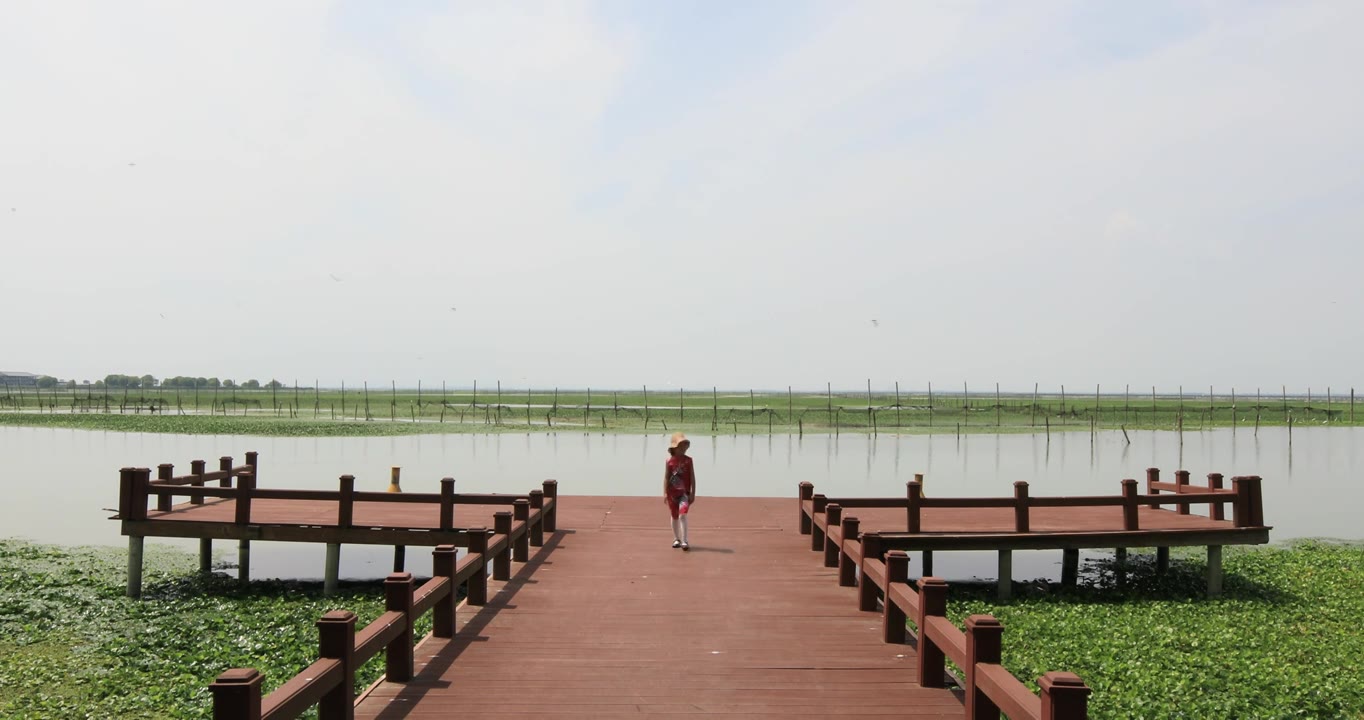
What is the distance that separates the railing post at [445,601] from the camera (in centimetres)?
747

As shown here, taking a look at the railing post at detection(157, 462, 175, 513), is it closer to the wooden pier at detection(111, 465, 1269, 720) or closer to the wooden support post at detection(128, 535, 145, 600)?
the wooden pier at detection(111, 465, 1269, 720)

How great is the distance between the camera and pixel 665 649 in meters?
7.43

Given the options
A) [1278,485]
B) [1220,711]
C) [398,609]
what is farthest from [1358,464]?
[398,609]

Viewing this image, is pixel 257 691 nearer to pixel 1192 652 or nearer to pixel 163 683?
pixel 163 683

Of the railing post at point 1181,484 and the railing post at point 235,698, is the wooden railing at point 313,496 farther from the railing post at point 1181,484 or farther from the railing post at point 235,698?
the railing post at point 1181,484

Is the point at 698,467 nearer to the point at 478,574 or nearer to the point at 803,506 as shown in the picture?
the point at 803,506

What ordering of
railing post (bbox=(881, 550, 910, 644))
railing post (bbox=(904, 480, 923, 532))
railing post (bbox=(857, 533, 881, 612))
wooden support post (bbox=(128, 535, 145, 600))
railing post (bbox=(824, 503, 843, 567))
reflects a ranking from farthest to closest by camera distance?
wooden support post (bbox=(128, 535, 145, 600)) < railing post (bbox=(904, 480, 923, 532)) < railing post (bbox=(824, 503, 843, 567)) < railing post (bbox=(857, 533, 881, 612)) < railing post (bbox=(881, 550, 910, 644))

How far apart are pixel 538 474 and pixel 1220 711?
23.8 meters

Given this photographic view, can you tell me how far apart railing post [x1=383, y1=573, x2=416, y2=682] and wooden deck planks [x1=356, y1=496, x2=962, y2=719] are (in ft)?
0.33

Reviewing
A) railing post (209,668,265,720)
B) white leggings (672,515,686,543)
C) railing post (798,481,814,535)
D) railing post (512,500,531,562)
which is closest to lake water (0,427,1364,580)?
railing post (798,481,814,535)

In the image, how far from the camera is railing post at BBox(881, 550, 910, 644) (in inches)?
298

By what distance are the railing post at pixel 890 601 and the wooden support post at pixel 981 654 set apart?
1.95 m

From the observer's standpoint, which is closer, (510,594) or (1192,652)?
(510,594)

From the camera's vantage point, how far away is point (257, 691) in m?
4.23
